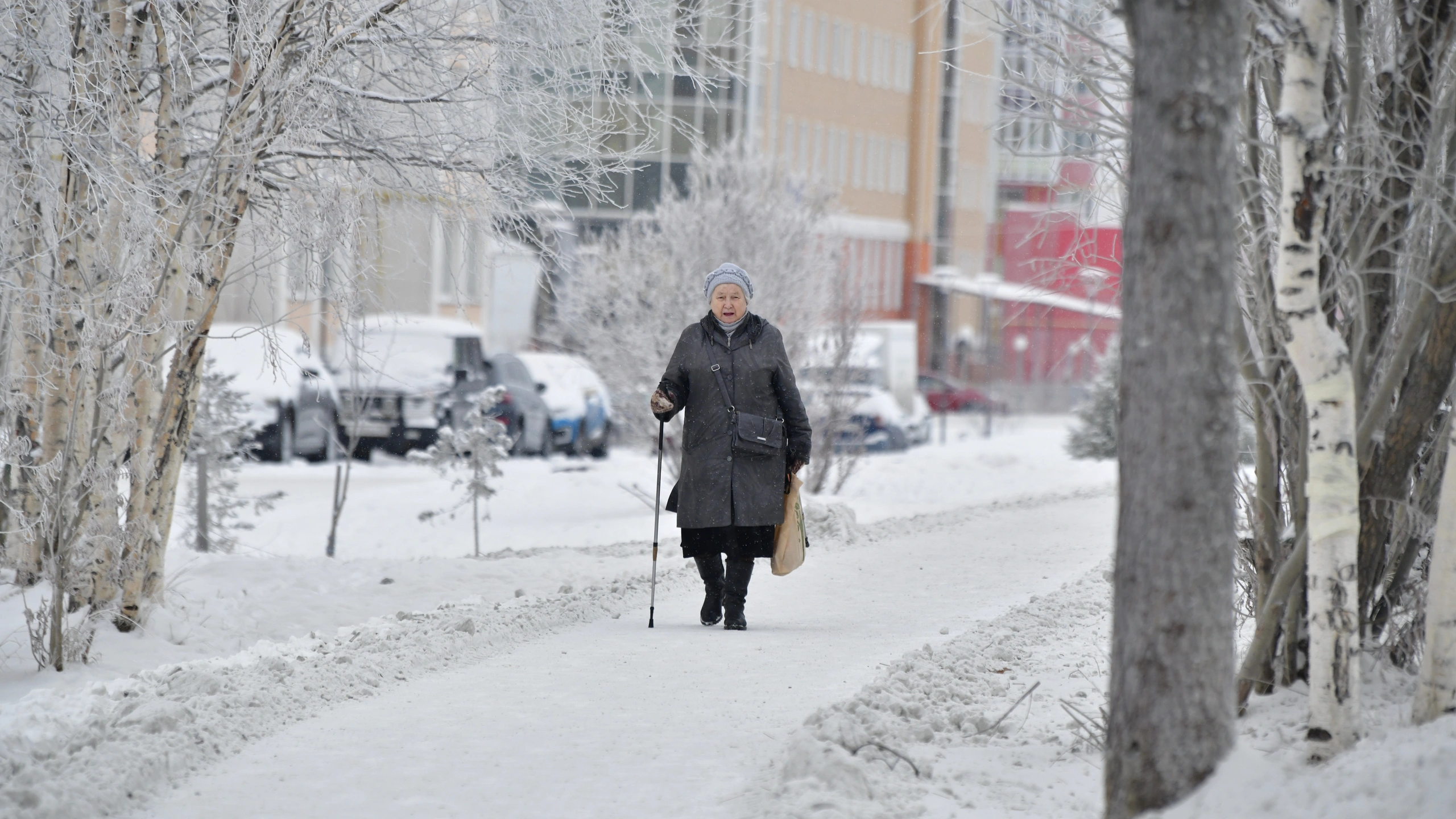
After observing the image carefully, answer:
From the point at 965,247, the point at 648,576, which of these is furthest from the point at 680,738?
the point at 965,247

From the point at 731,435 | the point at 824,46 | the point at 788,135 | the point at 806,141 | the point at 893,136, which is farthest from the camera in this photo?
the point at 893,136

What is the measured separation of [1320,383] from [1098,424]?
22415mm

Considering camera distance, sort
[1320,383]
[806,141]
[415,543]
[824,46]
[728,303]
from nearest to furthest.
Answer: [1320,383]
[728,303]
[415,543]
[806,141]
[824,46]

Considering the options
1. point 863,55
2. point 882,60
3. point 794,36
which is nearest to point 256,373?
point 794,36

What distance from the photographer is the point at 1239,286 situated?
5.66 m

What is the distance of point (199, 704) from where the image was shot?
5711 mm

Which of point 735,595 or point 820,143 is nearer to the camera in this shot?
point 735,595

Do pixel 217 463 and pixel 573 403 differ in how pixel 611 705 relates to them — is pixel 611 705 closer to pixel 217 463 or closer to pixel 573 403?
pixel 217 463

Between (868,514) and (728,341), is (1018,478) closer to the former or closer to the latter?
(868,514)

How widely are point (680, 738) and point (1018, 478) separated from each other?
60.7ft

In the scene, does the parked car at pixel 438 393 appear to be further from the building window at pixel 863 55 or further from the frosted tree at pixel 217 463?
the building window at pixel 863 55

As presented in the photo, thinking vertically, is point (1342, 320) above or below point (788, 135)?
below

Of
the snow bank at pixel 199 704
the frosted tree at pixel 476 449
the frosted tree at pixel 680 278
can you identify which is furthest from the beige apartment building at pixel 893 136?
the snow bank at pixel 199 704

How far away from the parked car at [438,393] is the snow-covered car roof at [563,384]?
0.94ft
